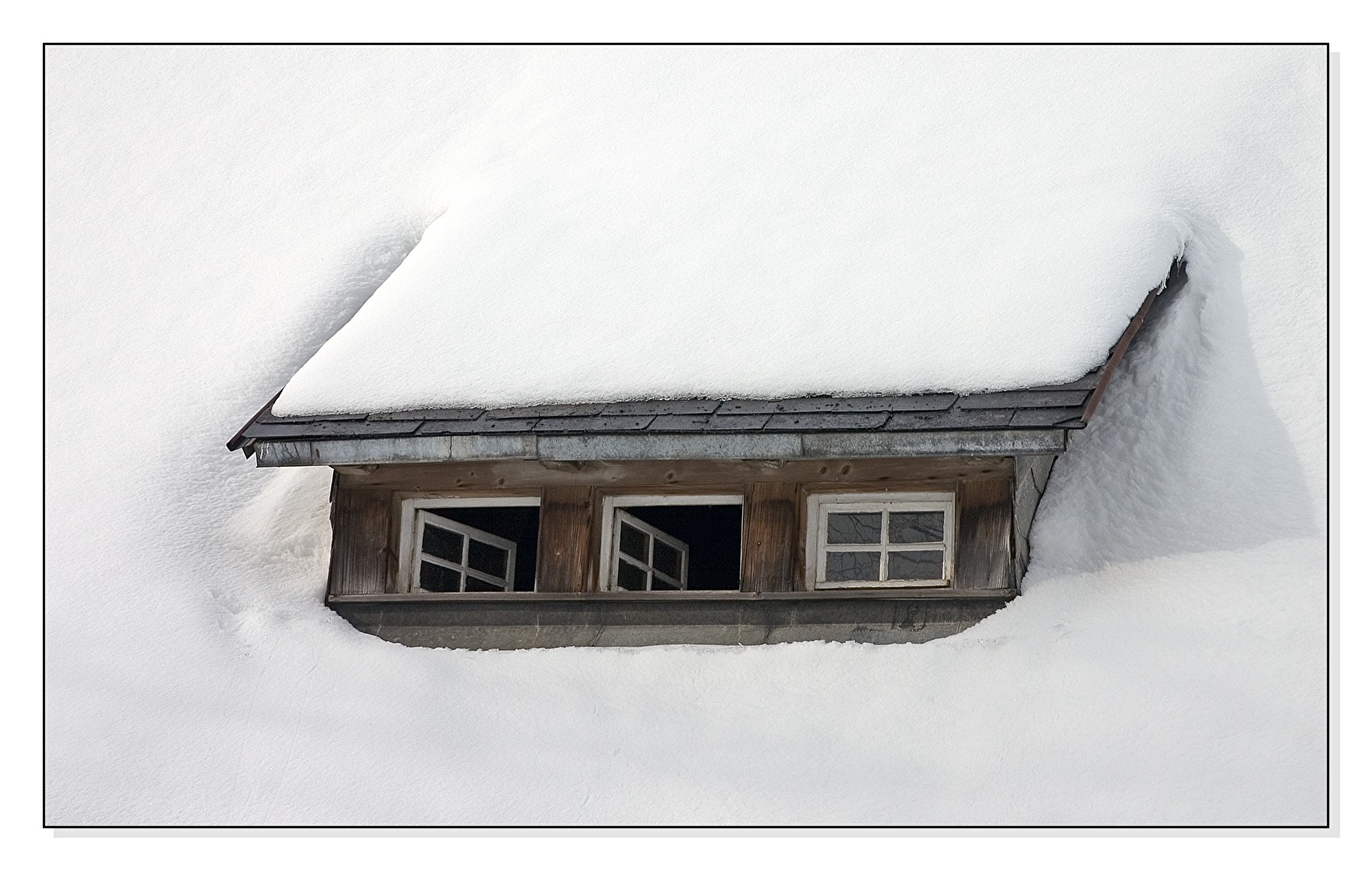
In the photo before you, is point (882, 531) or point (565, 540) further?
point (565, 540)

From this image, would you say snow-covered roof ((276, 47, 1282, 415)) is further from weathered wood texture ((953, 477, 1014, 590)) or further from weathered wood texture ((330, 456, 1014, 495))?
weathered wood texture ((953, 477, 1014, 590))

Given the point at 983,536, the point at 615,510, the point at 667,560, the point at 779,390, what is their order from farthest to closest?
the point at 667,560 < the point at 615,510 < the point at 983,536 < the point at 779,390

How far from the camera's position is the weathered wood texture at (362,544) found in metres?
8.46

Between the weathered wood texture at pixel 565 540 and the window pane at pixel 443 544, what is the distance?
2.16 ft

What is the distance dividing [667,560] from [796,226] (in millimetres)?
1841

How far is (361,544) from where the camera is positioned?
8.48 m

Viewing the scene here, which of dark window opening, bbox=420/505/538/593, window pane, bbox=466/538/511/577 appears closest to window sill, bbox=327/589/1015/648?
dark window opening, bbox=420/505/538/593

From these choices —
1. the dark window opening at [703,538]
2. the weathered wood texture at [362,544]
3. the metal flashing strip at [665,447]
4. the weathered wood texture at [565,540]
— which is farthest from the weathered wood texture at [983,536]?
the weathered wood texture at [362,544]

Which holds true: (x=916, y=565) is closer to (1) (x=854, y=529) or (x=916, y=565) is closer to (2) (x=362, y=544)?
(1) (x=854, y=529)

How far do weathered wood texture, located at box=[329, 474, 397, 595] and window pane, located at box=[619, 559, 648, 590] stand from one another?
1.07 m

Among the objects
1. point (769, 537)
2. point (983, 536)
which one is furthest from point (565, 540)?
point (983, 536)

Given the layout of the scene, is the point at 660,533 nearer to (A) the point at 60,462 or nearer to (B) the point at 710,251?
(B) the point at 710,251

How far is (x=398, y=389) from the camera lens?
7977mm

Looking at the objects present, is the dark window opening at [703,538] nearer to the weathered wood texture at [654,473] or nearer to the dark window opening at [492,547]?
the dark window opening at [492,547]
